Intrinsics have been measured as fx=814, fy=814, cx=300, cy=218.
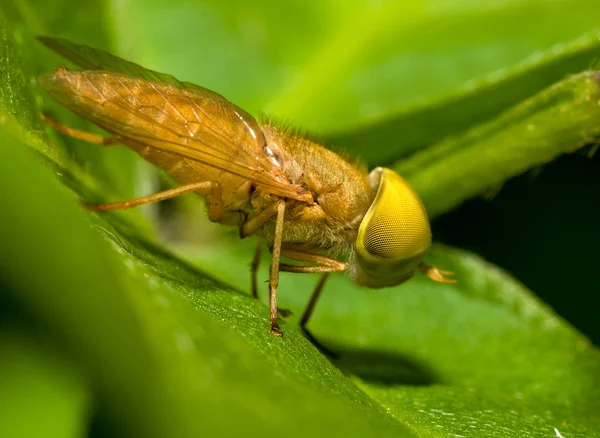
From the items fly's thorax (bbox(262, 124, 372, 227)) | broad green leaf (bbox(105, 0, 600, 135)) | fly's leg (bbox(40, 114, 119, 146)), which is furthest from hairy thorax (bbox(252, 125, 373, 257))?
broad green leaf (bbox(105, 0, 600, 135))

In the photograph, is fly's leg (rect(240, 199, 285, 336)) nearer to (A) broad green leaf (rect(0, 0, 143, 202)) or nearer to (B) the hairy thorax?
(B) the hairy thorax

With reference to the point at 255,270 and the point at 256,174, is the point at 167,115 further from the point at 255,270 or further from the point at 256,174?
the point at 255,270

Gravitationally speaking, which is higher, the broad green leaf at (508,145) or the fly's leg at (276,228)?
the broad green leaf at (508,145)

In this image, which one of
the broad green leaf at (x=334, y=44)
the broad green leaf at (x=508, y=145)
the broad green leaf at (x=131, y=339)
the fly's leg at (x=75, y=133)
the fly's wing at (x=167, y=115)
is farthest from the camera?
the broad green leaf at (x=334, y=44)

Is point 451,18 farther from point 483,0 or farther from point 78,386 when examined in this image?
point 78,386

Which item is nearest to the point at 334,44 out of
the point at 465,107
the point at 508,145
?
the point at 465,107

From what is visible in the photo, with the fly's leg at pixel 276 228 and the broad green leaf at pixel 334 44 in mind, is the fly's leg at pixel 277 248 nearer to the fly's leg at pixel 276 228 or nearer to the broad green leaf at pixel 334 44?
the fly's leg at pixel 276 228

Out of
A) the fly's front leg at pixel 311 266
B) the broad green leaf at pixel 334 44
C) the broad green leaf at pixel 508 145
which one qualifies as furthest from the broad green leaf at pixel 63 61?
the broad green leaf at pixel 508 145
